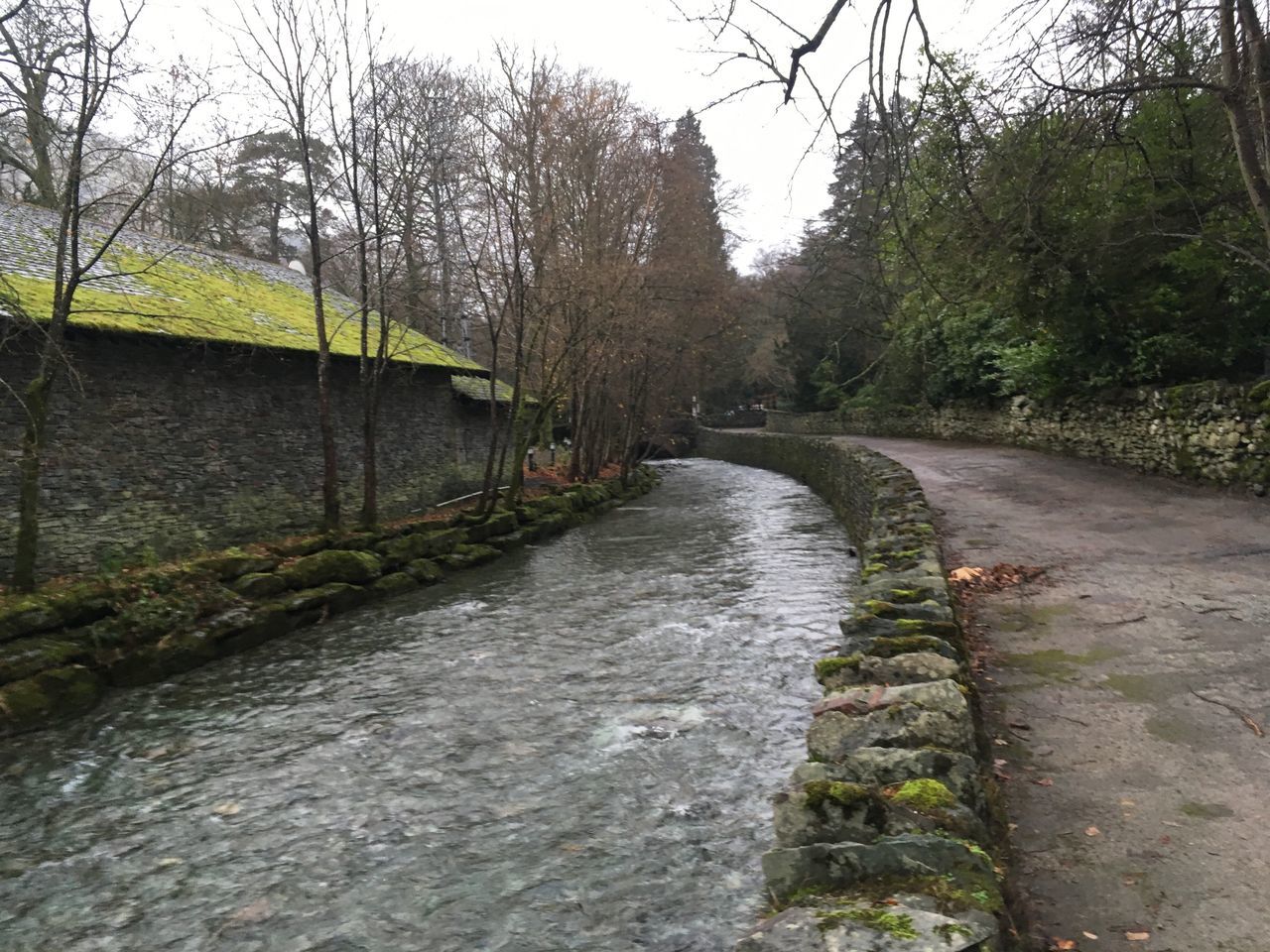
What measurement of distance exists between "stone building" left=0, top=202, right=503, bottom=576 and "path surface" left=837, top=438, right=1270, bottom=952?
30.1ft

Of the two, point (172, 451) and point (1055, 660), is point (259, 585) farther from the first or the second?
point (1055, 660)

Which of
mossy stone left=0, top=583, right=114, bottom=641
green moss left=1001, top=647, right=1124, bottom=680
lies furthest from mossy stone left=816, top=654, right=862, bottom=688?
mossy stone left=0, top=583, right=114, bottom=641

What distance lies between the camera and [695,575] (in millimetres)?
12117

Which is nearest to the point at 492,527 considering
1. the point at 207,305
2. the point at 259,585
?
the point at 259,585

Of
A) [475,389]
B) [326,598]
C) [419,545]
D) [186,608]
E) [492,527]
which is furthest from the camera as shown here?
[475,389]

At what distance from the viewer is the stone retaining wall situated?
98.7 inches

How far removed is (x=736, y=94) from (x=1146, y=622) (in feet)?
15.3

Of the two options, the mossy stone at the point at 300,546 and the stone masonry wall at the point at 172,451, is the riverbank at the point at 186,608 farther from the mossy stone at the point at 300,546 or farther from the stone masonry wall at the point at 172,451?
the stone masonry wall at the point at 172,451

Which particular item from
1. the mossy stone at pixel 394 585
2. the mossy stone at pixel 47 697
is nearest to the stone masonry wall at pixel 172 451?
the mossy stone at pixel 394 585

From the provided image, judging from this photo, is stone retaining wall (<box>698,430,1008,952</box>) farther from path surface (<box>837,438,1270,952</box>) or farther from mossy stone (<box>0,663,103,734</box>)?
mossy stone (<box>0,663,103,734</box>)

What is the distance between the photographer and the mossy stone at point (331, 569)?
1087 centimetres

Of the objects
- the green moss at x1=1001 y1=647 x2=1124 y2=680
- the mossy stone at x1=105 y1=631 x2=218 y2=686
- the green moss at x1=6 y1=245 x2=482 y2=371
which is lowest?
the mossy stone at x1=105 y1=631 x2=218 y2=686

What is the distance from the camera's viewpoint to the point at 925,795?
3.21 metres

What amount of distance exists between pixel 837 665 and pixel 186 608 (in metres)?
7.60
